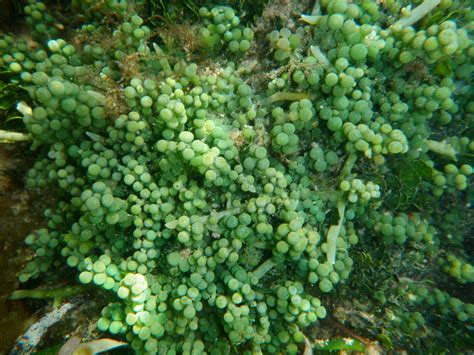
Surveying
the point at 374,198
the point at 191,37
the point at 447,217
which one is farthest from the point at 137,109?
the point at 447,217

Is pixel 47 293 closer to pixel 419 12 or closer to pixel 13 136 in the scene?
pixel 13 136

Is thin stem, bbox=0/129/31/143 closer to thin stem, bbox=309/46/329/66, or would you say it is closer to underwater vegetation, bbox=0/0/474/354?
underwater vegetation, bbox=0/0/474/354

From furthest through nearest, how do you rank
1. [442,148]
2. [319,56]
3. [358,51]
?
[442,148] < [319,56] < [358,51]

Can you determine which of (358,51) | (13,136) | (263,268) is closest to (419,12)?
(358,51)

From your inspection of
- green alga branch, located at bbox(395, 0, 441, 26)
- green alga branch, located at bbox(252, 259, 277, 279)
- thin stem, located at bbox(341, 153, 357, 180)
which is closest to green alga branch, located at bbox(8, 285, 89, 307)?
green alga branch, located at bbox(252, 259, 277, 279)

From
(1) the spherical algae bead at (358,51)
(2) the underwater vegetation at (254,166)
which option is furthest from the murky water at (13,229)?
(1) the spherical algae bead at (358,51)

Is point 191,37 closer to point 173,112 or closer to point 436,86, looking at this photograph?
point 173,112

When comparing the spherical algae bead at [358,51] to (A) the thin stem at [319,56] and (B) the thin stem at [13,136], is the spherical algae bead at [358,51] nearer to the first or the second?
(A) the thin stem at [319,56]

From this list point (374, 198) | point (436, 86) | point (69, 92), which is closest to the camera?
point (69, 92)
